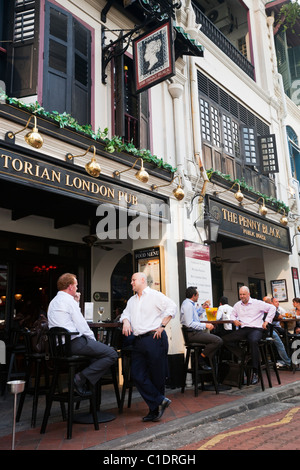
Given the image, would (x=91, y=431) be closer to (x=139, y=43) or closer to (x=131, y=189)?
Result: (x=131, y=189)

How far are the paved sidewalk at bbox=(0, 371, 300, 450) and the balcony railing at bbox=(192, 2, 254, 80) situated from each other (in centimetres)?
933

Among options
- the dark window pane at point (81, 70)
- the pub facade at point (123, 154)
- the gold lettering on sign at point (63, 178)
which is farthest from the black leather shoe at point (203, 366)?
the dark window pane at point (81, 70)

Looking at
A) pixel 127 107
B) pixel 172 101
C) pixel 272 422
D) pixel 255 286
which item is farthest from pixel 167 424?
pixel 255 286

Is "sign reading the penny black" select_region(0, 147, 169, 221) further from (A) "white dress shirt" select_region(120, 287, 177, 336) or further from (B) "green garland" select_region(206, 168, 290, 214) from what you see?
(A) "white dress shirt" select_region(120, 287, 177, 336)

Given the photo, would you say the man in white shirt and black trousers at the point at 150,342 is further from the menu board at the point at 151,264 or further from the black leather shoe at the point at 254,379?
the black leather shoe at the point at 254,379

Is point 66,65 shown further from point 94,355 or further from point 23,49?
point 94,355

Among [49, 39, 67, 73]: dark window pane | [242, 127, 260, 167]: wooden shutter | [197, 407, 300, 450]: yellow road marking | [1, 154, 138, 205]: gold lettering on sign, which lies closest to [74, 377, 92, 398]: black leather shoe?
[197, 407, 300, 450]: yellow road marking

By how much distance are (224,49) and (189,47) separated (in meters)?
3.68

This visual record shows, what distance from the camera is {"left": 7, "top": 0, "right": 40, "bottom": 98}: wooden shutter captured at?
633 centimetres

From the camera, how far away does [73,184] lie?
21.1 feet

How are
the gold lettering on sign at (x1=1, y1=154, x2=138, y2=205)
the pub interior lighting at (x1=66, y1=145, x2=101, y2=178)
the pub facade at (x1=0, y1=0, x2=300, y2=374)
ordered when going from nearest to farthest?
1. the gold lettering on sign at (x1=1, y1=154, x2=138, y2=205)
2. the pub interior lighting at (x1=66, y1=145, x2=101, y2=178)
3. the pub facade at (x1=0, y1=0, x2=300, y2=374)

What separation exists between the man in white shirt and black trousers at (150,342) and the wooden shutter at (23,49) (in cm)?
357

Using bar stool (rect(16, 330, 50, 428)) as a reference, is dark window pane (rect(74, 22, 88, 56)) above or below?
above

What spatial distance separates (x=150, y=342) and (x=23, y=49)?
5001 mm
